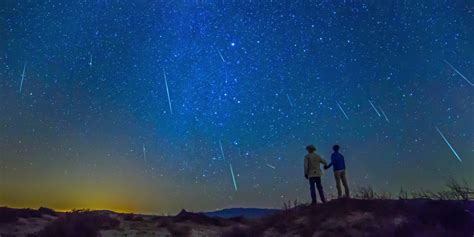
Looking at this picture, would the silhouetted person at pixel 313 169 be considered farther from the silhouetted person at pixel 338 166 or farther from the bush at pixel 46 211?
the bush at pixel 46 211

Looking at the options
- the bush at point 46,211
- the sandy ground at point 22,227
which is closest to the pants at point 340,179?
the sandy ground at point 22,227

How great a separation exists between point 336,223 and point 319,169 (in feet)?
6.64

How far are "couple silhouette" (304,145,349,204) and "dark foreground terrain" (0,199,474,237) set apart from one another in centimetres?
59

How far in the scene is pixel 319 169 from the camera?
1470 centimetres

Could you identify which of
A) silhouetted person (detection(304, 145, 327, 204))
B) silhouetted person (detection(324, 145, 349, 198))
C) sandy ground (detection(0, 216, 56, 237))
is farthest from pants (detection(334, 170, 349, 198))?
sandy ground (detection(0, 216, 56, 237))

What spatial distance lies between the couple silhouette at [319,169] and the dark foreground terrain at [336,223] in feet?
1.92

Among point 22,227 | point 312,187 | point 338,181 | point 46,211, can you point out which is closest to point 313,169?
point 312,187

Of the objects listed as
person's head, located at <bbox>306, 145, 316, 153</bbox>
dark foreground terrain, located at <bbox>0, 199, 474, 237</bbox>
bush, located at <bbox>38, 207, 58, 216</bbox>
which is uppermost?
bush, located at <bbox>38, 207, 58, 216</bbox>

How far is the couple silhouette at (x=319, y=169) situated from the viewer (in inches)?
578

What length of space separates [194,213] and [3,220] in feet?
27.8

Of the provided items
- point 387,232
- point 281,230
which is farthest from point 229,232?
point 387,232

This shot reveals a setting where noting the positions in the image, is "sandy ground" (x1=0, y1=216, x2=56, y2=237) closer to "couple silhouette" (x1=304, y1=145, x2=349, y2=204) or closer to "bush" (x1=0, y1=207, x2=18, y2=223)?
"bush" (x1=0, y1=207, x2=18, y2=223)

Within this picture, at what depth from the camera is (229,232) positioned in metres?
15.5

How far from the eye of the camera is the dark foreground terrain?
1210 centimetres
